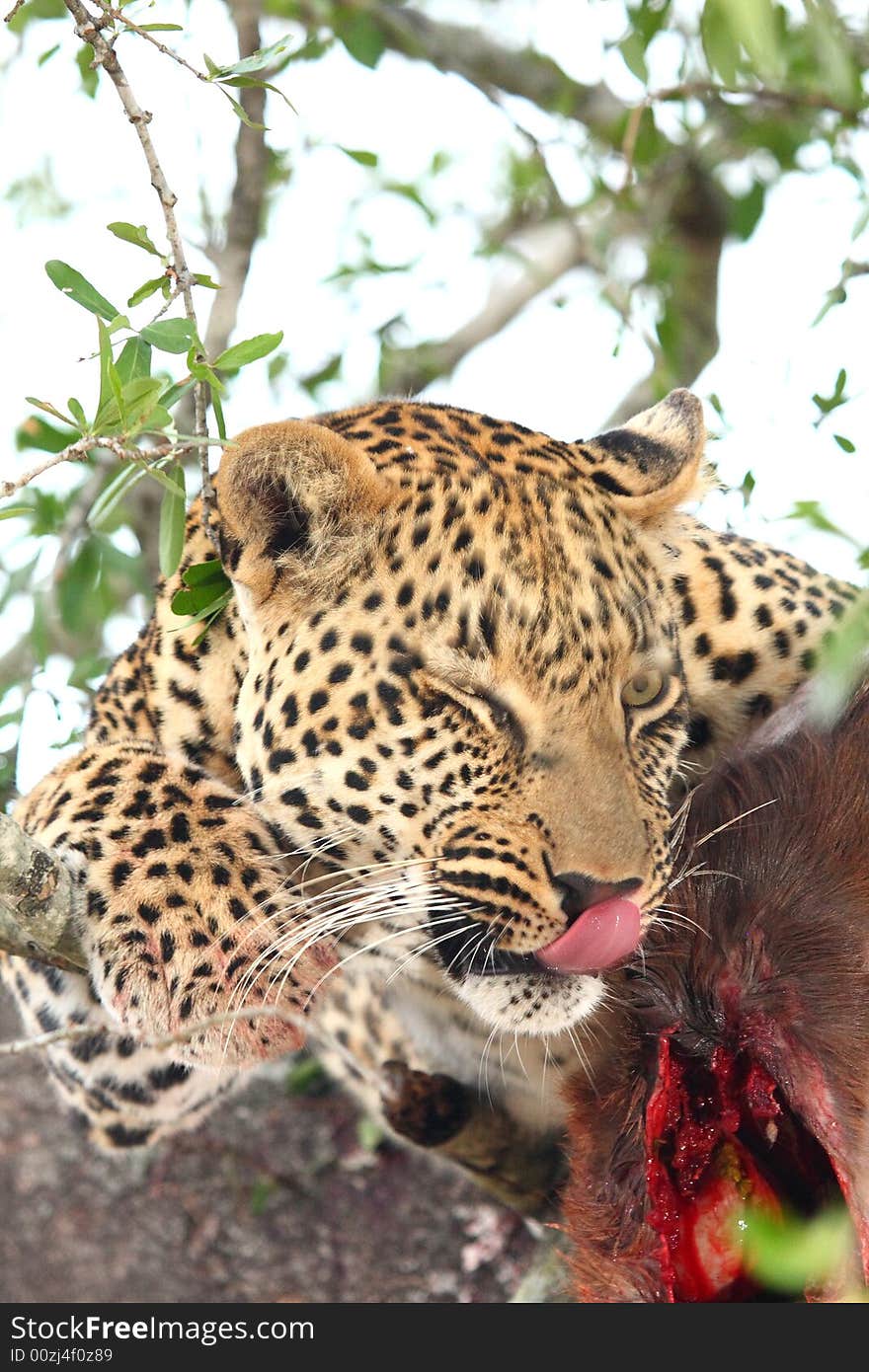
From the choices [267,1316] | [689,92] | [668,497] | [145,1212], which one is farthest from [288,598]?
[145,1212]

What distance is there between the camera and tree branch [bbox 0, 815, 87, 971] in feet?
8.70

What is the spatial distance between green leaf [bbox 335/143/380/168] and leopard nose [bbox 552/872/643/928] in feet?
8.22

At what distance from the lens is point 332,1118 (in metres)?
5.20

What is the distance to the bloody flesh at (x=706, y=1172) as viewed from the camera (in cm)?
270

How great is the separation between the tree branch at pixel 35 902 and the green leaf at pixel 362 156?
242 centimetres

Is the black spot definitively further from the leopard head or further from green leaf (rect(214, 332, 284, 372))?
green leaf (rect(214, 332, 284, 372))

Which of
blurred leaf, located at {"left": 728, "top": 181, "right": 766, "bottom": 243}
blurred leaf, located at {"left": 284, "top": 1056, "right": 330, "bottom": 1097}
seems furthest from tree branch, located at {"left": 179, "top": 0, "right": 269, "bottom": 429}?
blurred leaf, located at {"left": 284, "top": 1056, "right": 330, "bottom": 1097}

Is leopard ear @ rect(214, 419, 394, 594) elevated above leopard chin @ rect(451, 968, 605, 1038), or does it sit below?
above

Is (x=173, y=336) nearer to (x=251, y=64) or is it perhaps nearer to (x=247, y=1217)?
(x=251, y=64)

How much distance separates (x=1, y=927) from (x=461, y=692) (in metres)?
0.99

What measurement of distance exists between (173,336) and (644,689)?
47.8 inches

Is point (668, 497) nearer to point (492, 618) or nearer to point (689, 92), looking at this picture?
point (492, 618)

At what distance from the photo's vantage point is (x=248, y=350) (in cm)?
282

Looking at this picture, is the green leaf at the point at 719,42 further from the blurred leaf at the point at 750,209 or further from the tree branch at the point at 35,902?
the blurred leaf at the point at 750,209
